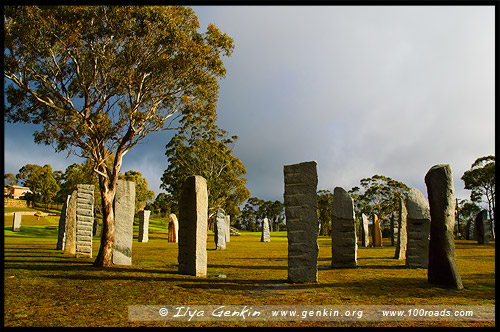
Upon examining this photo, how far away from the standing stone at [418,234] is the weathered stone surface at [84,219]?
1122cm

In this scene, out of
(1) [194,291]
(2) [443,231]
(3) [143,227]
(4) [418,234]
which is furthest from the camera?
(3) [143,227]

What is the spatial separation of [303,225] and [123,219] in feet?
21.1

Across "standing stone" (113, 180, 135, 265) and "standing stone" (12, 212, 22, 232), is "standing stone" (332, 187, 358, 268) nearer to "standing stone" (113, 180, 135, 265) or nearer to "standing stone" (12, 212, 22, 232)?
"standing stone" (113, 180, 135, 265)

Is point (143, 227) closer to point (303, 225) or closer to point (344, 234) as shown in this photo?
point (344, 234)

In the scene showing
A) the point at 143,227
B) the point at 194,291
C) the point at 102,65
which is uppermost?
the point at 102,65

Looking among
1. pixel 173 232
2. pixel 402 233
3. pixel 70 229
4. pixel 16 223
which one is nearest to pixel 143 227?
pixel 173 232

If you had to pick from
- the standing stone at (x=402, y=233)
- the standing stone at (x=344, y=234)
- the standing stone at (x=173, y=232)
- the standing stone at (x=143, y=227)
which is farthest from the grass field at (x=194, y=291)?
the standing stone at (x=173, y=232)

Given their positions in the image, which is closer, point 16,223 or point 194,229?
point 194,229

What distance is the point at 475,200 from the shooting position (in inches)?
1517

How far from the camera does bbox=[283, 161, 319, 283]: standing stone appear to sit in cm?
805

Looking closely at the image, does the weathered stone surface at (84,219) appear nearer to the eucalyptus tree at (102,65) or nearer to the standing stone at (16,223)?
the eucalyptus tree at (102,65)

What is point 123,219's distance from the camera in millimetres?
11484

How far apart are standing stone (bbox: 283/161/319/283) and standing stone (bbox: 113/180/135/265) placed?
5.89 metres

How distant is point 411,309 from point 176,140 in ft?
103
